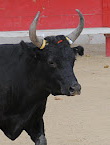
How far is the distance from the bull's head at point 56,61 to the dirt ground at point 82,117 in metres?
1.46

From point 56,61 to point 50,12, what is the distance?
9453 millimetres

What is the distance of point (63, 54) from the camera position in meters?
5.56

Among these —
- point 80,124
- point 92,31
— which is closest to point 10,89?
point 80,124

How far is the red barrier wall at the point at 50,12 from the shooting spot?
14.9m

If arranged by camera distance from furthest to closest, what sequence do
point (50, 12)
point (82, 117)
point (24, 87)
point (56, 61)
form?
point (50, 12)
point (82, 117)
point (24, 87)
point (56, 61)

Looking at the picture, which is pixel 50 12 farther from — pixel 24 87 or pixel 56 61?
pixel 56 61

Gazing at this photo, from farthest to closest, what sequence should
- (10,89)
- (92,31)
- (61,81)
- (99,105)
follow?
1. (92,31)
2. (99,105)
3. (10,89)
4. (61,81)

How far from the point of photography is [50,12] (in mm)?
14930

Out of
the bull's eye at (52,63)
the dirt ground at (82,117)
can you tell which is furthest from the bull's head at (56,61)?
the dirt ground at (82,117)

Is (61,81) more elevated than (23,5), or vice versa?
(61,81)

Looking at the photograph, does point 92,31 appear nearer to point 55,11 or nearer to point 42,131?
point 55,11

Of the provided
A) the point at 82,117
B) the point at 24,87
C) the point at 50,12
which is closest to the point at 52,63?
the point at 24,87

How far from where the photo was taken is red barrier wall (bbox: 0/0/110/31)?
14859 mm

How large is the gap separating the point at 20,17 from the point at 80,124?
7.43 metres
